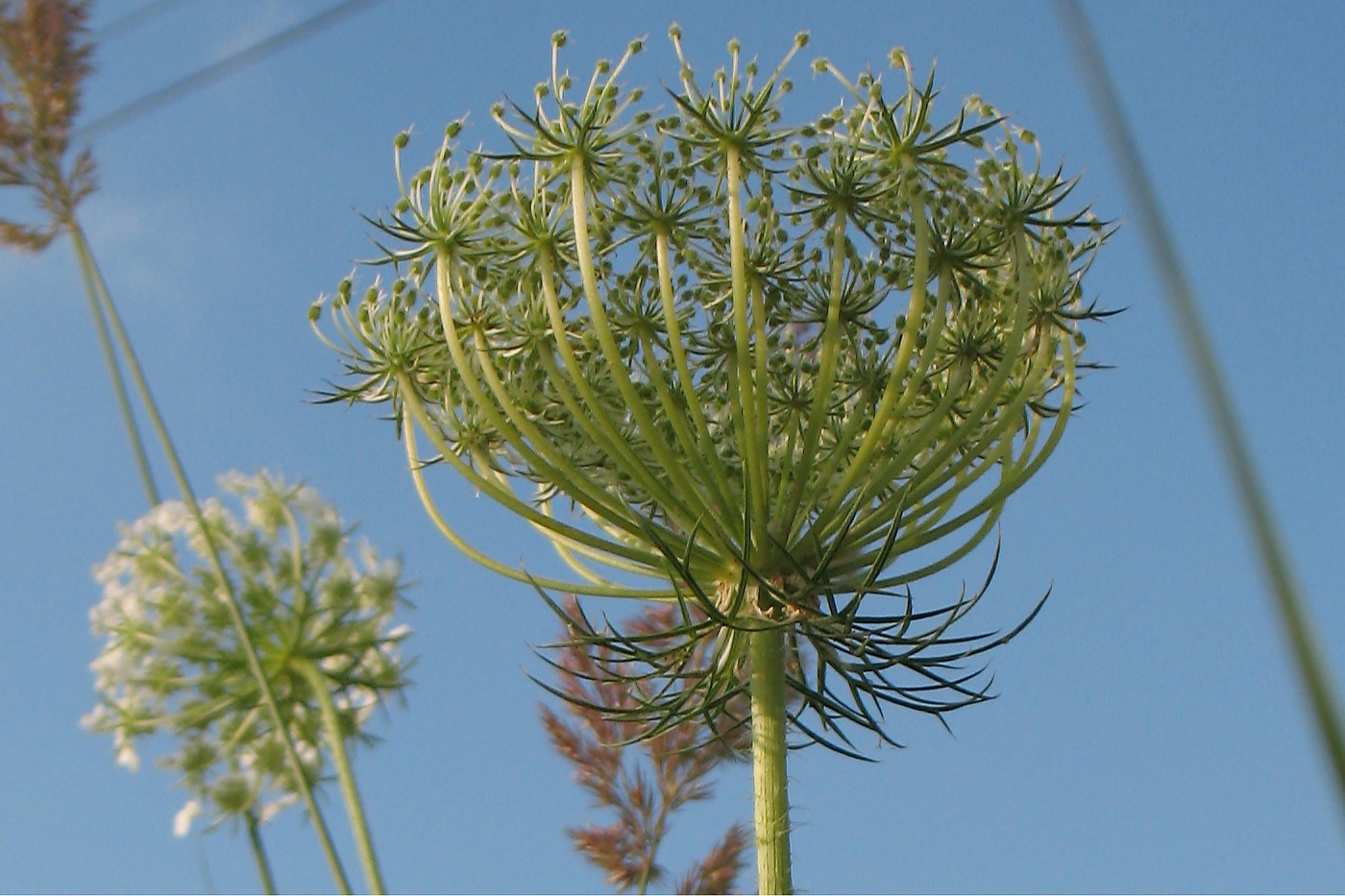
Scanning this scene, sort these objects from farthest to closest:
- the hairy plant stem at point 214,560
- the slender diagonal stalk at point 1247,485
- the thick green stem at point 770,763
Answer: the thick green stem at point 770,763 → the hairy plant stem at point 214,560 → the slender diagonal stalk at point 1247,485

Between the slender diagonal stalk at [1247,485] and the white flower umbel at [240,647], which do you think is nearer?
the slender diagonal stalk at [1247,485]

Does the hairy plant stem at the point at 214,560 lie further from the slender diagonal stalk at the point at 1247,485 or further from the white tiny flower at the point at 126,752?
the slender diagonal stalk at the point at 1247,485

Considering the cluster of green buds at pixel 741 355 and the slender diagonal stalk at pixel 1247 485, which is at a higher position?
the cluster of green buds at pixel 741 355

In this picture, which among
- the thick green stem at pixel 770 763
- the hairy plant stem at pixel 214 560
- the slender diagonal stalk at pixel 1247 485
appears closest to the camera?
the slender diagonal stalk at pixel 1247 485

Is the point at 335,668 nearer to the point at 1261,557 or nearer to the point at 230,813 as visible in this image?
the point at 230,813

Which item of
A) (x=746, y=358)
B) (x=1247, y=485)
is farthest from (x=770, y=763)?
(x=1247, y=485)

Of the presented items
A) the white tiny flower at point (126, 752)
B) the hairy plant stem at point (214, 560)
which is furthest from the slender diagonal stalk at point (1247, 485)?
the white tiny flower at point (126, 752)

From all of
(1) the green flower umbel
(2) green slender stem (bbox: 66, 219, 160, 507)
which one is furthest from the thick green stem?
(2) green slender stem (bbox: 66, 219, 160, 507)

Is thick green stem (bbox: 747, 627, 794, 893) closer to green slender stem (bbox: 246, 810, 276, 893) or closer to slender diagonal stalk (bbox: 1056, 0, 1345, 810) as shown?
green slender stem (bbox: 246, 810, 276, 893)
